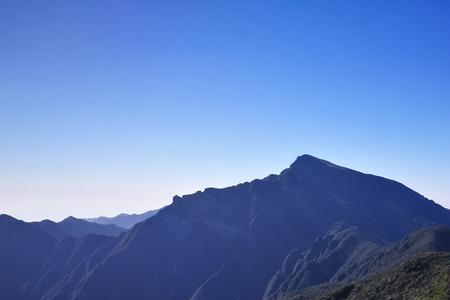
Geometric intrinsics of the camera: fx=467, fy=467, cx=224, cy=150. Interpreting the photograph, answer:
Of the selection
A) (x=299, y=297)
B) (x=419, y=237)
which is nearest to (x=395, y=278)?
(x=299, y=297)

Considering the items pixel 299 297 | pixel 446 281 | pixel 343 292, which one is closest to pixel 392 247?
pixel 299 297

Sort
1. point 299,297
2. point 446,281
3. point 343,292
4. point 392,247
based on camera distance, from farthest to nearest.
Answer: point 392,247, point 299,297, point 343,292, point 446,281

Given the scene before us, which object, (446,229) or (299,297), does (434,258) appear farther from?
(446,229)

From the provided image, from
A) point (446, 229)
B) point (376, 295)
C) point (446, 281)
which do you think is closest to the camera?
point (446, 281)

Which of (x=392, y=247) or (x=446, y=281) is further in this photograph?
(x=392, y=247)

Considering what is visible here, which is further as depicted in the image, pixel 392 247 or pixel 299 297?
pixel 392 247

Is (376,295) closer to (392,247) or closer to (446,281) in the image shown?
(446,281)

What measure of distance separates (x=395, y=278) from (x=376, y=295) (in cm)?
347

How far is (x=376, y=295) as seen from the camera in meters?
54.4

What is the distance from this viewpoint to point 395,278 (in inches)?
2200

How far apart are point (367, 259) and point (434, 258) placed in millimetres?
148686

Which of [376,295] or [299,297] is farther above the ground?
[376,295]

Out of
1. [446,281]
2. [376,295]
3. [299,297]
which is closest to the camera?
[446,281]

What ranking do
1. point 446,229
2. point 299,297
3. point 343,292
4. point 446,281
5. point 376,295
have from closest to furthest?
point 446,281 → point 376,295 → point 343,292 → point 299,297 → point 446,229
